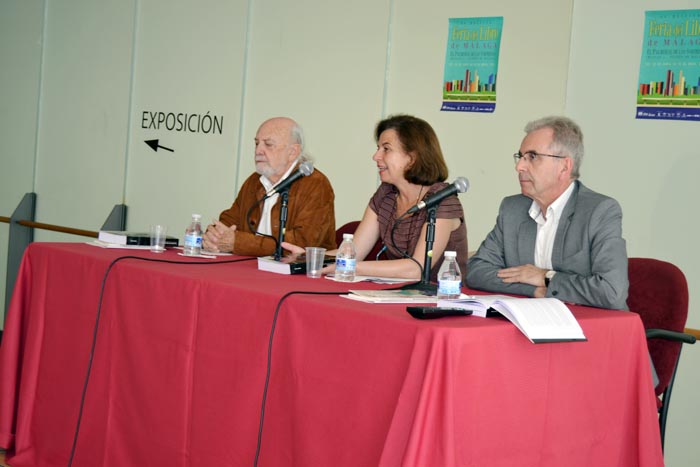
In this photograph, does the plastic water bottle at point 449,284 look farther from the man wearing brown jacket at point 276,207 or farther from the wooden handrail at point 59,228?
the wooden handrail at point 59,228

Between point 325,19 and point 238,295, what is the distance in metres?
2.80

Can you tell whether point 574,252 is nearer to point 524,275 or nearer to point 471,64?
point 524,275

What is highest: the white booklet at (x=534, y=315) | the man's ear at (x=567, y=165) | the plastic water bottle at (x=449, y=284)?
the man's ear at (x=567, y=165)

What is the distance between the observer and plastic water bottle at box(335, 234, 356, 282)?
2.83 metres

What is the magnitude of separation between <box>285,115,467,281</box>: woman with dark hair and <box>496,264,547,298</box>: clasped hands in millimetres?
426

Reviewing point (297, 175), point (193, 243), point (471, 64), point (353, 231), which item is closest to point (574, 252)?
point (297, 175)

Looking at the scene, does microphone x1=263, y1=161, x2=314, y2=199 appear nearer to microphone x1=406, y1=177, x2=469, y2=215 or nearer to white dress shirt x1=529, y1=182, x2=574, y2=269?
microphone x1=406, y1=177, x2=469, y2=215

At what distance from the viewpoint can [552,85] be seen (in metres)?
3.89

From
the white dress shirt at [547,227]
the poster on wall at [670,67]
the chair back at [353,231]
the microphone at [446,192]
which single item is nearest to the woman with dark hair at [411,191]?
the chair back at [353,231]

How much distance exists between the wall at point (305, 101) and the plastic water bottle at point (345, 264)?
1.44 meters

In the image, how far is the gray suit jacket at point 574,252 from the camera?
259 cm

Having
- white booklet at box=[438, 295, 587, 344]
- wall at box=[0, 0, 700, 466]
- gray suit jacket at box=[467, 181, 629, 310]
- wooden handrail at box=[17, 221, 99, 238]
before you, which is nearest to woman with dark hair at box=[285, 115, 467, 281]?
gray suit jacket at box=[467, 181, 629, 310]

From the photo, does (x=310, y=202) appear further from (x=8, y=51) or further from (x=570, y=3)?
(x=8, y=51)

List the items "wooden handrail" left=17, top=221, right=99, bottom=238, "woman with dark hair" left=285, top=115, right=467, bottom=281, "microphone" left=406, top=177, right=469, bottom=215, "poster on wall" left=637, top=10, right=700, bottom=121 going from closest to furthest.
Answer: "microphone" left=406, top=177, right=469, bottom=215, "woman with dark hair" left=285, top=115, right=467, bottom=281, "poster on wall" left=637, top=10, right=700, bottom=121, "wooden handrail" left=17, top=221, right=99, bottom=238
